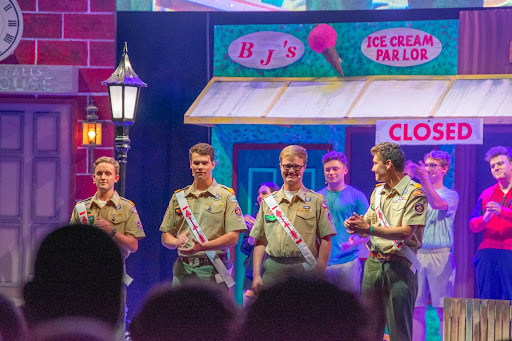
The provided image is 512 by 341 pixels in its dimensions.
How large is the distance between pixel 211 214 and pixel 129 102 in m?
1.86

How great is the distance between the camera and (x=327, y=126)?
9.05 metres

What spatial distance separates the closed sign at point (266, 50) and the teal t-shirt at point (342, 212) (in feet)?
8.40

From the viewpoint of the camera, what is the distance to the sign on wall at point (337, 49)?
28.3ft

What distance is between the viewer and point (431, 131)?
7.64 m

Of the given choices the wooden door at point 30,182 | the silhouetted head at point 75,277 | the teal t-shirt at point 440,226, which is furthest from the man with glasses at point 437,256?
the silhouetted head at point 75,277

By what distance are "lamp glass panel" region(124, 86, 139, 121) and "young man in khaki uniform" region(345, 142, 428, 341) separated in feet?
8.75

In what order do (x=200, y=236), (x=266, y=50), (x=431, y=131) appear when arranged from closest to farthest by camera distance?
1. (x=200, y=236)
2. (x=431, y=131)
3. (x=266, y=50)

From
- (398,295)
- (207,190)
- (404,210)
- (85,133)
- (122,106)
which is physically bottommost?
(398,295)

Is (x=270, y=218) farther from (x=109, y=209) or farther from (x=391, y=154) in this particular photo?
(x=109, y=209)

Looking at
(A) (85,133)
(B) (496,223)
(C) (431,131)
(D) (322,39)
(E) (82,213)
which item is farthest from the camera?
(A) (85,133)

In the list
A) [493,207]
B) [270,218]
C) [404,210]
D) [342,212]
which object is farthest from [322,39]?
[404,210]

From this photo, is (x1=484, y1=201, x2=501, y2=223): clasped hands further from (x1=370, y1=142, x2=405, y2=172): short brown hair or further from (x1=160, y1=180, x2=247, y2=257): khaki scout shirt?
(x1=160, y1=180, x2=247, y2=257): khaki scout shirt

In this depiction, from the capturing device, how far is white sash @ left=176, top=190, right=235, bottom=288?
584cm

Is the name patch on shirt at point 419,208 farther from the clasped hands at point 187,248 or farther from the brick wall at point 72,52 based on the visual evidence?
the brick wall at point 72,52
